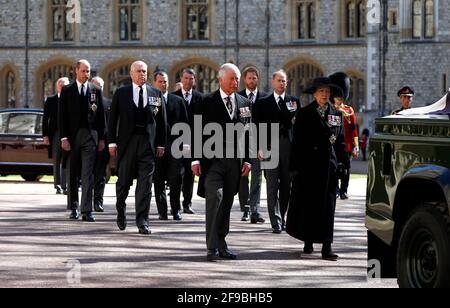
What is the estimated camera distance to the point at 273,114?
14148mm

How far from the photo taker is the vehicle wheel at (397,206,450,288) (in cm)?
734

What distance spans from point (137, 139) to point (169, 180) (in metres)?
2.53

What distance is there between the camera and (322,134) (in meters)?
11.7

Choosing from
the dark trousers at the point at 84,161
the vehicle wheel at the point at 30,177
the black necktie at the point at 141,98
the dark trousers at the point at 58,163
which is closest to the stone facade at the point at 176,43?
the vehicle wheel at the point at 30,177

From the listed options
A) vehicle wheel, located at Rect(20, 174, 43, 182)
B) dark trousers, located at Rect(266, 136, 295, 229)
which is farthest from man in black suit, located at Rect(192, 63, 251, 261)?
→ vehicle wheel, located at Rect(20, 174, 43, 182)

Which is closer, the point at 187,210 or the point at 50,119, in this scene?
the point at 187,210

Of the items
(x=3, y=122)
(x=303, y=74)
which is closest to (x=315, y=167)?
(x=3, y=122)

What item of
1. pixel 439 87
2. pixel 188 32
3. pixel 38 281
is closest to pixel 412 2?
pixel 439 87

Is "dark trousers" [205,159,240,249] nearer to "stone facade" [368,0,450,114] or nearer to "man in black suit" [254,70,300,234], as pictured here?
"man in black suit" [254,70,300,234]

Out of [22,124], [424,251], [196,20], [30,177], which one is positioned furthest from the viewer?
[196,20]

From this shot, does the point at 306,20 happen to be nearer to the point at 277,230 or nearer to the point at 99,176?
the point at 99,176

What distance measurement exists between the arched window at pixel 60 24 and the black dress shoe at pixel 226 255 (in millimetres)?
39972
